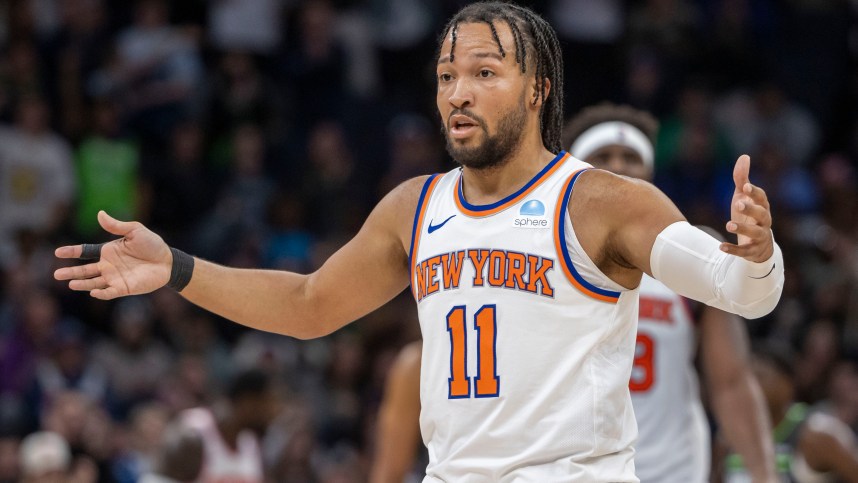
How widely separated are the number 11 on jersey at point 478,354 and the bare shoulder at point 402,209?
429 millimetres

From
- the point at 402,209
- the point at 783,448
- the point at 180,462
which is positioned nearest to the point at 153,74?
the point at 180,462

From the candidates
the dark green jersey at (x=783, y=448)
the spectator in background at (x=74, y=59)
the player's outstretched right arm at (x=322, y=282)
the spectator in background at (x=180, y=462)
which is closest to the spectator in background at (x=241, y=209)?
the spectator in background at (x=74, y=59)

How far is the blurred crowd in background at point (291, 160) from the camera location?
11.0 meters

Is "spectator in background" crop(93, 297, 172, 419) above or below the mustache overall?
below

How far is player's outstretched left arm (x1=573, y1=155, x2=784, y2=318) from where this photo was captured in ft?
11.7

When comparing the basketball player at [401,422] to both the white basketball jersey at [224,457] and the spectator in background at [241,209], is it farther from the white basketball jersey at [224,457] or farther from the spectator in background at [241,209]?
the spectator in background at [241,209]

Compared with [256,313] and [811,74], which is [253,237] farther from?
[256,313]

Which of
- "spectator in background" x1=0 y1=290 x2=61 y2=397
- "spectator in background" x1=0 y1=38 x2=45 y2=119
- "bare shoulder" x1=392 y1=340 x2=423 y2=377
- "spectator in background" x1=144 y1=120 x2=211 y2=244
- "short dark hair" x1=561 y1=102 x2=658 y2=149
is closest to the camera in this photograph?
"short dark hair" x1=561 y1=102 x2=658 y2=149

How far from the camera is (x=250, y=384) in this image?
8.01 meters

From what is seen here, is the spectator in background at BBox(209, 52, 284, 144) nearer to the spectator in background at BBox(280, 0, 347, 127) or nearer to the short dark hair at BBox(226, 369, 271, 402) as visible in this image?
the spectator in background at BBox(280, 0, 347, 127)

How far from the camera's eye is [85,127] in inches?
492

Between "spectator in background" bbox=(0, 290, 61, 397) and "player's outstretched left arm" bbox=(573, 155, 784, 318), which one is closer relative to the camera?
"player's outstretched left arm" bbox=(573, 155, 784, 318)

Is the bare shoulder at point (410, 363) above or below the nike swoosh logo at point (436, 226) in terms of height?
below

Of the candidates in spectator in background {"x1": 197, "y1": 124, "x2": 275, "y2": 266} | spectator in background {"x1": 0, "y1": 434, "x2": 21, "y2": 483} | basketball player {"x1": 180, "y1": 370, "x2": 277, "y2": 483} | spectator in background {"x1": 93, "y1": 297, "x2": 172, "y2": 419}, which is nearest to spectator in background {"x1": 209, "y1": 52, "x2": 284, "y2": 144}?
spectator in background {"x1": 197, "y1": 124, "x2": 275, "y2": 266}
